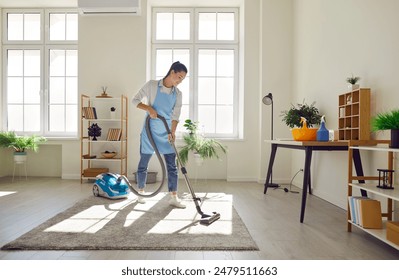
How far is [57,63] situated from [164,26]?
1.86 m

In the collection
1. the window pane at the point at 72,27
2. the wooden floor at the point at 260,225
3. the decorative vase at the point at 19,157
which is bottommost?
the wooden floor at the point at 260,225

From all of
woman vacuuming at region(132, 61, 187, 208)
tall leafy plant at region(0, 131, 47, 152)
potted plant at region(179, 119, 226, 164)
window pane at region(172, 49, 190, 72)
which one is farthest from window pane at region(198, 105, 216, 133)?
tall leafy plant at region(0, 131, 47, 152)

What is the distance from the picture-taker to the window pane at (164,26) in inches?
195

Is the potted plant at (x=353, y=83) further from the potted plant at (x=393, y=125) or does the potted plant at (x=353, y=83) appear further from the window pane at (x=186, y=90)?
the window pane at (x=186, y=90)

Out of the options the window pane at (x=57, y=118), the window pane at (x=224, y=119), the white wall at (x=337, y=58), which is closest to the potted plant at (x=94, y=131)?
the window pane at (x=57, y=118)

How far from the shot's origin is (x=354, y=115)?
8.17ft

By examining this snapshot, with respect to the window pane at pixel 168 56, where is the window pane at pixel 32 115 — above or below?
below

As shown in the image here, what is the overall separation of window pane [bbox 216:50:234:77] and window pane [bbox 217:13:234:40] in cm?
25

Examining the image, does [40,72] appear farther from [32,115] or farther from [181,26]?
[181,26]

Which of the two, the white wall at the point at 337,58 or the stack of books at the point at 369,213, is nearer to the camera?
the stack of books at the point at 369,213

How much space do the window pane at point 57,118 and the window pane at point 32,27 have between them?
1.19 metres

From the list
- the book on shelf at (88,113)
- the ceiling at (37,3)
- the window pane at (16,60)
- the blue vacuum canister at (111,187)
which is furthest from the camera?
the window pane at (16,60)

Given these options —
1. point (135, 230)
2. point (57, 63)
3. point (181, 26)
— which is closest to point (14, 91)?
point (57, 63)

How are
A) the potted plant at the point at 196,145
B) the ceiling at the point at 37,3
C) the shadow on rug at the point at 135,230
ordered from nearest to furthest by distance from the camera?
1. the shadow on rug at the point at 135,230
2. the potted plant at the point at 196,145
3. the ceiling at the point at 37,3
